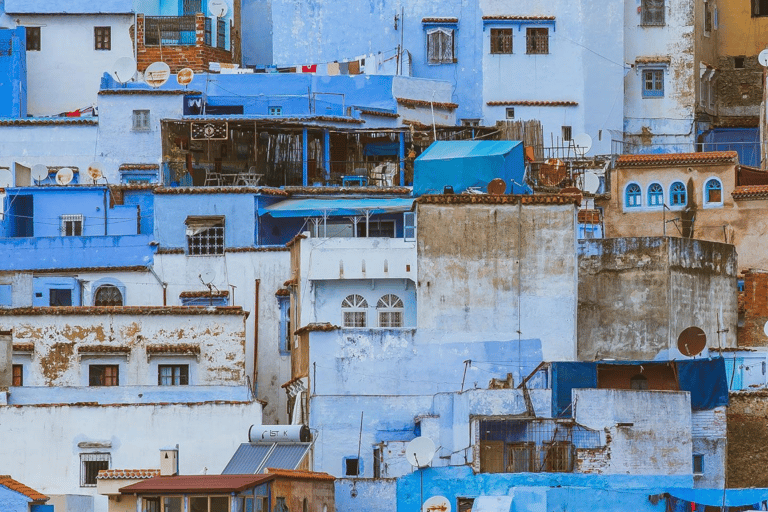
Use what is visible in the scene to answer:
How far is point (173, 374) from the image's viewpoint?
48688 mm

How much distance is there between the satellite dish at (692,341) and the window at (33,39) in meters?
27.2

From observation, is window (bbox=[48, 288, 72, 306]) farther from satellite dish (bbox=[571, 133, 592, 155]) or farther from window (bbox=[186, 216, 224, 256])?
satellite dish (bbox=[571, 133, 592, 155])

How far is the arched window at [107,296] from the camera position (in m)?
53.6

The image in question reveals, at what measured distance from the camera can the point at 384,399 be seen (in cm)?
4481

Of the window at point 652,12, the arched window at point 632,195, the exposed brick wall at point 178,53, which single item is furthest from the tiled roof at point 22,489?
the window at point 652,12

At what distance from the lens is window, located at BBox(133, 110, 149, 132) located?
5988 cm

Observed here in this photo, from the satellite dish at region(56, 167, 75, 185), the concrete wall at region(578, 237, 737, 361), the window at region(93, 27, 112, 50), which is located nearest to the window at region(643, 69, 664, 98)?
the concrete wall at region(578, 237, 737, 361)

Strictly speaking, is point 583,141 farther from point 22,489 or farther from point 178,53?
point 22,489

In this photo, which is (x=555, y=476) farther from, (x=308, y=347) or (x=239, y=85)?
(x=239, y=85)

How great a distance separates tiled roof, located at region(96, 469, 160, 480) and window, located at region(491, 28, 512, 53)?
24805 mm

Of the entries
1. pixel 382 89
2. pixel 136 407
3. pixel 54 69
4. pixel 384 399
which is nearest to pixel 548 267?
pixel 384 399

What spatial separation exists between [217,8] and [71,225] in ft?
38.5

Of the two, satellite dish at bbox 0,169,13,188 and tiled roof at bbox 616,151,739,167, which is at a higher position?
tiled roof at bbox 616,151,739,167

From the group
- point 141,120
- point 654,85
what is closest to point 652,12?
point 654,85
